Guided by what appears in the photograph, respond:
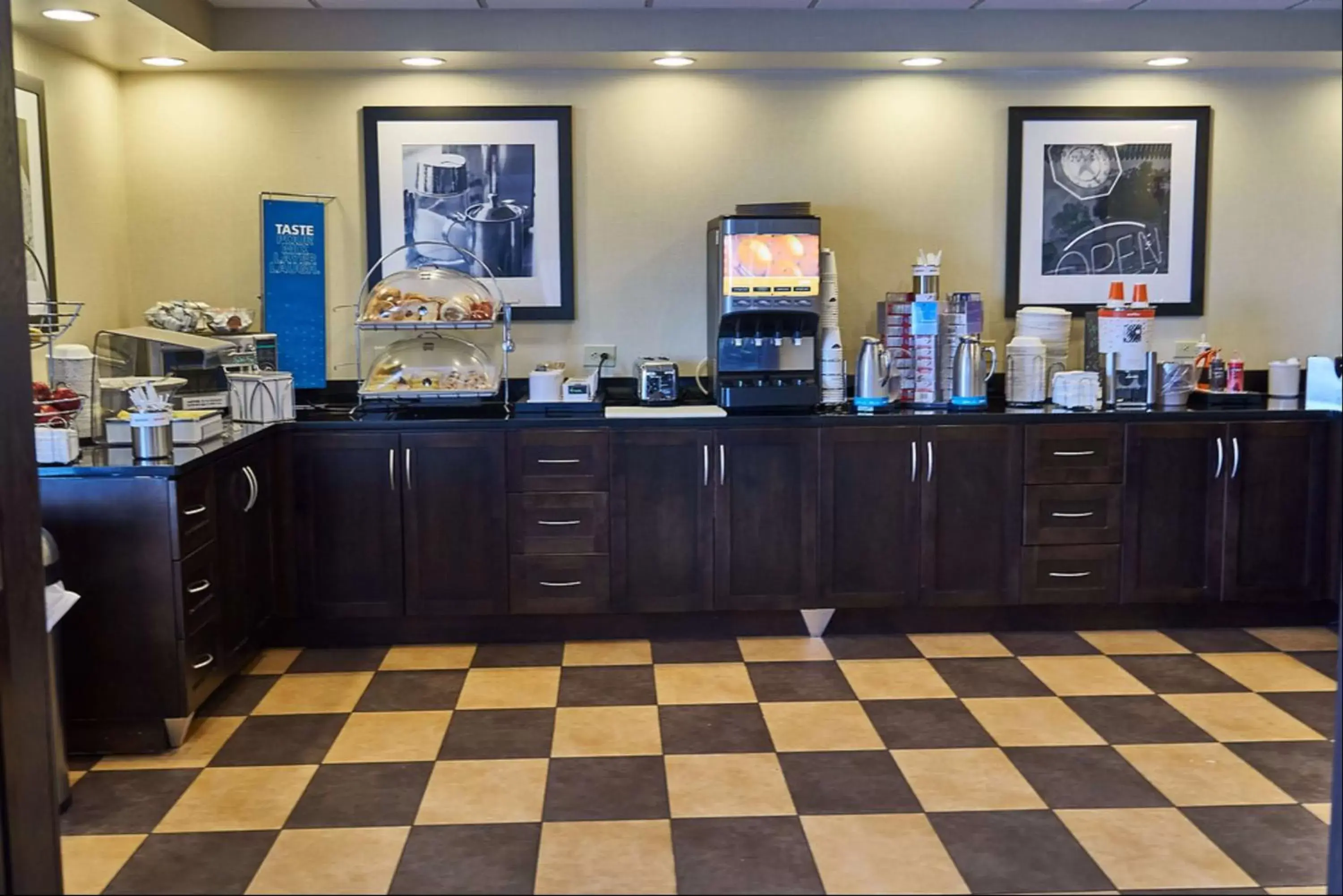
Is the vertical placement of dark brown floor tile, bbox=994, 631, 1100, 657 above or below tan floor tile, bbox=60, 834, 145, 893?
above

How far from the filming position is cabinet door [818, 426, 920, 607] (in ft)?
14.3

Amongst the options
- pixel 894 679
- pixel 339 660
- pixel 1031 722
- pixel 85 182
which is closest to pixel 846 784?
pixel 1031 722

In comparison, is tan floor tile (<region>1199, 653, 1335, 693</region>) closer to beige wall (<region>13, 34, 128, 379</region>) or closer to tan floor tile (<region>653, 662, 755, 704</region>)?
tan floor tile (<region>653, 662, 755, 704</region>)

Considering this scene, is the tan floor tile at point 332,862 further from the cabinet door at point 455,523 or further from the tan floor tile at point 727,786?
the cabinet door at point 455,523

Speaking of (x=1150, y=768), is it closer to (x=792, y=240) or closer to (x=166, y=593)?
(x=792, y=240)

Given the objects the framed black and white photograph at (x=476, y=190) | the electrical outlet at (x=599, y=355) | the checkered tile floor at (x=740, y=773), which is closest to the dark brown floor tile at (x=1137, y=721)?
the checkered tile floor at (x=740, y=773)

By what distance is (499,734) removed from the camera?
11.6 feet

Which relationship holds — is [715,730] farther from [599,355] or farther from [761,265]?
[599,355]

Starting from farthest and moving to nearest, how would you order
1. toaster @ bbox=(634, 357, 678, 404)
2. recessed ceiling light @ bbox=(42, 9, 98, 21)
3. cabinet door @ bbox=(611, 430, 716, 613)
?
toaster @ bbox=(634, 357, 678, 404) < cabinet door @ bbox=(611, 430, 716, 613) < recessed ceiling light @ bbox=(42, 9, 98, 21)

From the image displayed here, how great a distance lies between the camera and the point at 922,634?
4.49 m

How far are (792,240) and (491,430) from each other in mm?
1235

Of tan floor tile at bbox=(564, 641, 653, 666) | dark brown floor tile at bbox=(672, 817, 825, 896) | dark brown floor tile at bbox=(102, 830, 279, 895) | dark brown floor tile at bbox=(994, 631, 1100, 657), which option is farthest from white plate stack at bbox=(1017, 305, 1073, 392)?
dark brown floor tile at bbox=(102, 830, 279, 895)

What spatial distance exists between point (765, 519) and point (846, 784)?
135 cm

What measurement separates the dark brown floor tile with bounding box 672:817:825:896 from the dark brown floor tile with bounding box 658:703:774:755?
0.45 metres
